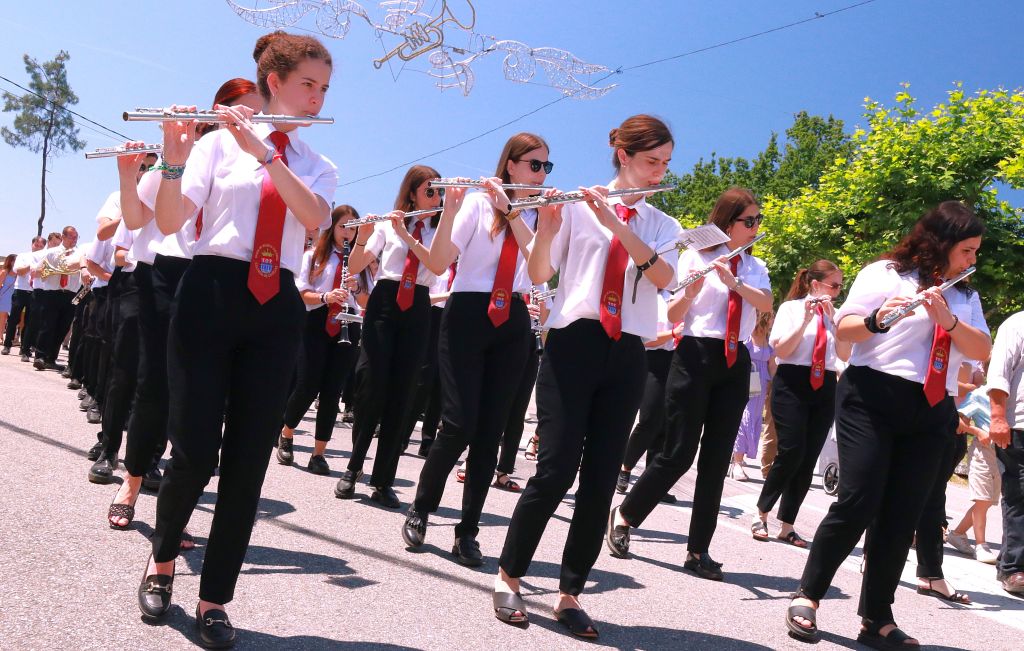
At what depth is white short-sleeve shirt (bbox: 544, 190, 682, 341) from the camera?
412 centimetres

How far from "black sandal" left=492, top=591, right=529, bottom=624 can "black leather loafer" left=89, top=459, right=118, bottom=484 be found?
307 cm

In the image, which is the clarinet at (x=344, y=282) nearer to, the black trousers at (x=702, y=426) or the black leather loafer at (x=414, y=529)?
the black leather loafer at (x=414, y=529)

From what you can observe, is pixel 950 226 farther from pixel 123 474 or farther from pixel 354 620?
pixel 123 474

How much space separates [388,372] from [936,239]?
3.63 metres

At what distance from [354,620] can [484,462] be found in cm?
161

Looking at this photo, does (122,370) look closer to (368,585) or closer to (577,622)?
(368,585)

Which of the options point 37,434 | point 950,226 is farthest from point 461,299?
point 37,434

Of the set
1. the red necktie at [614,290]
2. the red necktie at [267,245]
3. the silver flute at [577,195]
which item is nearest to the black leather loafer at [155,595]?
the red necktie at [267,245]

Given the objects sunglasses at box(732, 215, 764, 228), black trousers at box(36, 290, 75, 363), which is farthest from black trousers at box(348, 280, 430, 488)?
black trousers at box(36, 290, 75, 363)

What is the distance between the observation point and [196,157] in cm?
361

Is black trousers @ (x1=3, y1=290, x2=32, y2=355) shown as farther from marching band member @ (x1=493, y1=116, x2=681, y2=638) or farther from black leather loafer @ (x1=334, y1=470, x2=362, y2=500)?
marching band member @ (x1=493, y1=116, x2=681, y2=638)

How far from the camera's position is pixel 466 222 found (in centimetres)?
540

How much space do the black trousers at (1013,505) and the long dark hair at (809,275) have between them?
183 cm

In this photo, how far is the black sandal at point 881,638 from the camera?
4.38 meters
